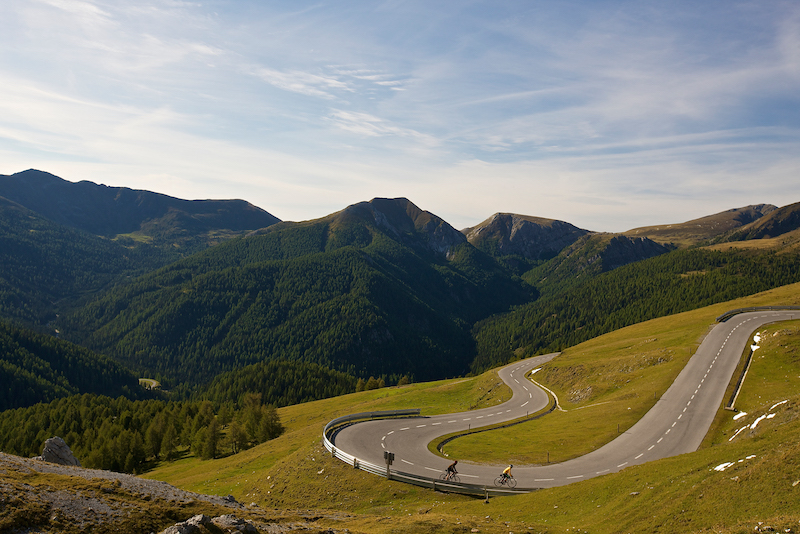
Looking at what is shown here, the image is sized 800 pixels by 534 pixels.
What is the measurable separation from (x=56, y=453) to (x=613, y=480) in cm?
6011

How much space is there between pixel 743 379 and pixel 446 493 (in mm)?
50170

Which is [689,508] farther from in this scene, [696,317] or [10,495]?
[696,317]

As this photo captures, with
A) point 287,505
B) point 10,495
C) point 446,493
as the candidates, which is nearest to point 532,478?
point 446,493

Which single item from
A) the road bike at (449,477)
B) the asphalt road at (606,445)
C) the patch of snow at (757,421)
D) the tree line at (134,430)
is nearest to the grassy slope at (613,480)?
the patch of snow at (757,421)

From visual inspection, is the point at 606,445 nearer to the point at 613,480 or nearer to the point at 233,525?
the point at 613,480

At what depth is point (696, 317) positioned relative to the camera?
109 metres

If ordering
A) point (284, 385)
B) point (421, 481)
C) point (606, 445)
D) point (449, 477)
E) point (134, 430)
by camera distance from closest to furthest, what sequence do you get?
1. point (421, 481)
2. point (449, 477)
3. point (606, 445)
4. point (134, 430)
5. point (284, 385)

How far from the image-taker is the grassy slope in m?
22.8

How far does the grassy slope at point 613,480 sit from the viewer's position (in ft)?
74.9

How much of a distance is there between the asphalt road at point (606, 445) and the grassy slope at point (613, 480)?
2543 millimetres

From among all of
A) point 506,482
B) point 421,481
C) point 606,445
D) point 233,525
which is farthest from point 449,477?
point 233,525

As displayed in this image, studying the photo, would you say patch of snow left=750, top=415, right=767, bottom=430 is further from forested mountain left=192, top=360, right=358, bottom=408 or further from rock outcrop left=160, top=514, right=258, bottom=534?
forested mountain left=192, top=360, right=358, bottom=408

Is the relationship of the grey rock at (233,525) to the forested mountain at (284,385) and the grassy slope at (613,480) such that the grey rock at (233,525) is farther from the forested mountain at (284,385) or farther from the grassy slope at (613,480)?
the forested mountain at (284,385)

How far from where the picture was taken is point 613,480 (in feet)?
110
